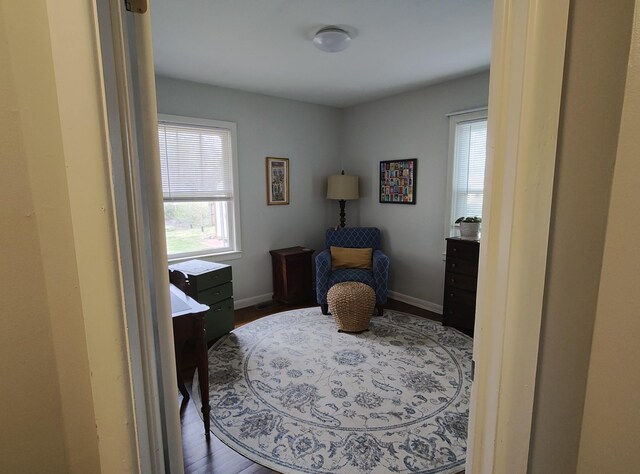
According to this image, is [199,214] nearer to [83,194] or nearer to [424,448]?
[424,448]

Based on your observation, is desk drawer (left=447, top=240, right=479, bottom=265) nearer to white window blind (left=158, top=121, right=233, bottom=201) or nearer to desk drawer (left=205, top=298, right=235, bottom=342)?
desk drawer (left=205, top=298, right=235, bottom=342)

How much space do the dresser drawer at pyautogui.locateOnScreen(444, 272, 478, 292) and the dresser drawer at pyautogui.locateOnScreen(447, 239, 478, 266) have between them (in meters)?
0.17

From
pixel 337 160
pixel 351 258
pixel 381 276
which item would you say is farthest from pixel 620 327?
pixel 337 160

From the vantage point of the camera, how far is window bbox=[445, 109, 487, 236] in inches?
137

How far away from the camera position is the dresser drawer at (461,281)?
10.6 ft

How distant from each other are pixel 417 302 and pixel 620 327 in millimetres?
3626

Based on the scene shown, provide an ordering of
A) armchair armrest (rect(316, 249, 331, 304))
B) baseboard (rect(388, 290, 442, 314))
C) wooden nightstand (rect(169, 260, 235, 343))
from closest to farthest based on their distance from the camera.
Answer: wooden nightstand (rect(169, 260, 235, 343)) → armchair armrest (rect(316, 249, 331, 304)) → baseboard (rect(388, 290, 442, 314))

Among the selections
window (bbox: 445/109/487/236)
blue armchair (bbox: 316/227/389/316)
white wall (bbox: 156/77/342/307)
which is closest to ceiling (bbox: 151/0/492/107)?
white wall (bbox: 156/77/342/307)

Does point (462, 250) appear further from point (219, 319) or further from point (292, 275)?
point (219, 319)

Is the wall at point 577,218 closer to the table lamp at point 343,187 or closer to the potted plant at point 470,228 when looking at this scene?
the potted plant at point 470,228

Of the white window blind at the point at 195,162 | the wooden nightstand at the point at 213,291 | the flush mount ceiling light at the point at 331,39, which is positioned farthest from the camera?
the white window blind at the point at 195,162

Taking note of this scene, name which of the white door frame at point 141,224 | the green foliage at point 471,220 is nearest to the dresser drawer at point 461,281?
the green foliage at point 471,220

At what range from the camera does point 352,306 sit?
325cm

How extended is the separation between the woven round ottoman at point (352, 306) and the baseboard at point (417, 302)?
3.42ft
